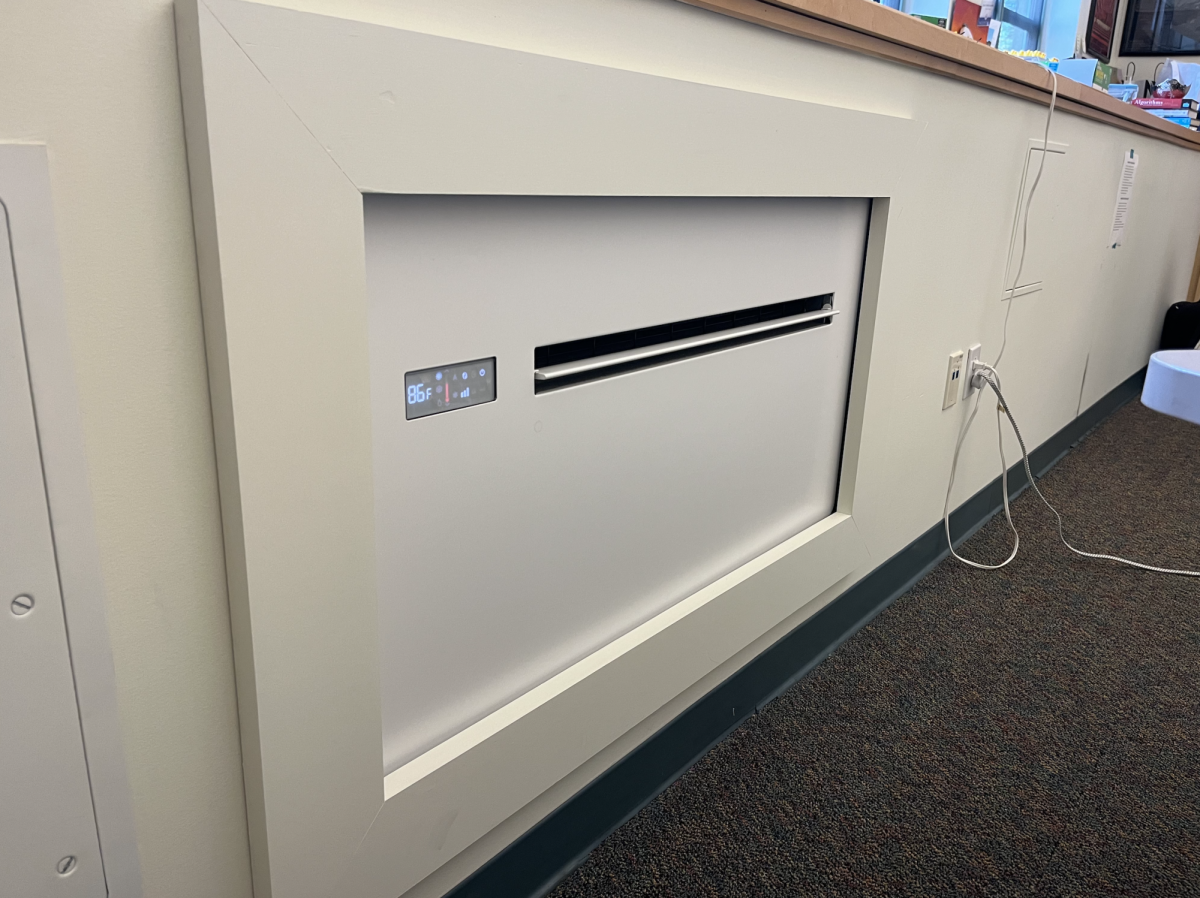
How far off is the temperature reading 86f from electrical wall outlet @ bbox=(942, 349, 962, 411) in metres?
1.02

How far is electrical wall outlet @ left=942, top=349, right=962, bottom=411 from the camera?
1497mm

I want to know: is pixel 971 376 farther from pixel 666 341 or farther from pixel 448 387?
pixel 448 387

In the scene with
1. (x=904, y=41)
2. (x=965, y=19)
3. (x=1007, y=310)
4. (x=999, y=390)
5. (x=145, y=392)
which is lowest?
(x=999, y=390)

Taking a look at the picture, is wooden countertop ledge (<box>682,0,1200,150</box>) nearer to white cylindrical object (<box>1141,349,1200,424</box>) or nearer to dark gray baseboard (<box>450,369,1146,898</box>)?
white cylindrical object (<box>1141,349,1200,424</box>)

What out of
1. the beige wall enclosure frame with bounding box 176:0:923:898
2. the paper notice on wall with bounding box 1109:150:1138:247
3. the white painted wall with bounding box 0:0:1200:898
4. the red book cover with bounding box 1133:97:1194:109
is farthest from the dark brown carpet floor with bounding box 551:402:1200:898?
the red book cover with bounding box 1133:97:1194:109

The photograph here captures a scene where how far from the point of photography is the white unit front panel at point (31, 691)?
45 cm

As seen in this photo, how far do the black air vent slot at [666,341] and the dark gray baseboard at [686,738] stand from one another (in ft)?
1.42

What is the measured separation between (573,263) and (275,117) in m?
0.32

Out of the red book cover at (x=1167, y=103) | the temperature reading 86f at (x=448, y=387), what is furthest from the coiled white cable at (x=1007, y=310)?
the red book cover at (x=1167, y=103)

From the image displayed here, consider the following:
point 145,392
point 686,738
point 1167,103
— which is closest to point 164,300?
point 145,392

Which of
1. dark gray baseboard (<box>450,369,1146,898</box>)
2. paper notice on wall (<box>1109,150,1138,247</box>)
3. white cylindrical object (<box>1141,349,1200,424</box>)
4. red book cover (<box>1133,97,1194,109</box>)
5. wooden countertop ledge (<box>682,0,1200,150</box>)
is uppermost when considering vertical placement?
red book cover (<box>1133,97,1194,109</box>)

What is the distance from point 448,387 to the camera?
0.70 metres

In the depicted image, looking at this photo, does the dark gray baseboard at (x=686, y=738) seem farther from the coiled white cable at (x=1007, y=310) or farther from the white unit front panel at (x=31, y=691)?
the white unit front panel at (x=31, y=691)

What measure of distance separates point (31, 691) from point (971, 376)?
1.50 metres
